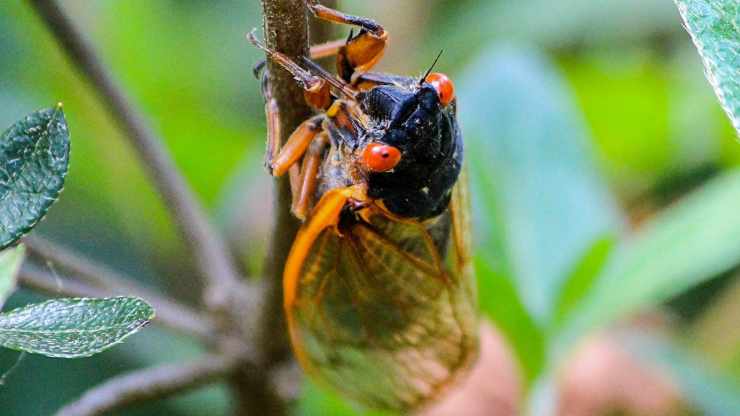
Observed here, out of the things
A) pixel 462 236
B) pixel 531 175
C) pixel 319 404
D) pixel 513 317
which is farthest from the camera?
pixel 531 175

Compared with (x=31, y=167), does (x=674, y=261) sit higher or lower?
lower

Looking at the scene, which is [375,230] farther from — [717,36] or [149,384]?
[717,36]

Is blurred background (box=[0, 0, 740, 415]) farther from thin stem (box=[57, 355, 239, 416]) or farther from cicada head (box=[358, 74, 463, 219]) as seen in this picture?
cicada head (box=[358, 74, 463, 219])

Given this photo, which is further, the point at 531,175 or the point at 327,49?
the point at 531,175

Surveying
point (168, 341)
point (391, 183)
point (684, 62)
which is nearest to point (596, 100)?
point (684, 62)

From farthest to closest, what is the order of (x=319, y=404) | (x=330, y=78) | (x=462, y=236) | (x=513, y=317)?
(x=319, y=404) → (x=513, y=317) → (x=462, y=236) → (x=330, y=78)

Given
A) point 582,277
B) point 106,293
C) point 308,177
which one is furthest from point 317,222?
point 582,277

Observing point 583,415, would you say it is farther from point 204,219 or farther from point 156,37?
point 156,37
